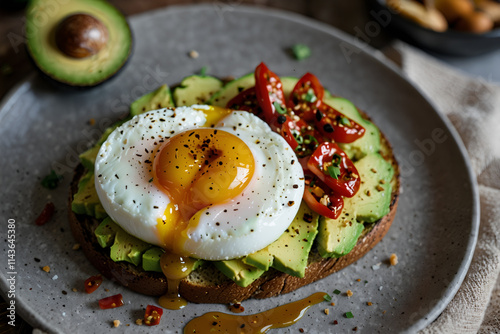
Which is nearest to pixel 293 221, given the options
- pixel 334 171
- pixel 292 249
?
pixel 292 249

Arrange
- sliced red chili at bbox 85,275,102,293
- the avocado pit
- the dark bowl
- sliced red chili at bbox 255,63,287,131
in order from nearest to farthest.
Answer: sliced red chili at bbox 85,275,102,293, sliced red chili at bbox 255,63,287,131, the avocado pit, the dark bowl

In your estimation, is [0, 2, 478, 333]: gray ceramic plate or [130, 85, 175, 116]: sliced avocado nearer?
[0, 2, 478, 333]: gray ceramic plate

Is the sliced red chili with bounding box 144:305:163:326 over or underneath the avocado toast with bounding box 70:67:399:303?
underneath

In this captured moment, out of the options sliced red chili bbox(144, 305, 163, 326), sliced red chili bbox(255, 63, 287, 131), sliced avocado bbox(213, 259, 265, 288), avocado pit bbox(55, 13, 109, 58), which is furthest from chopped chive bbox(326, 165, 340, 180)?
avocado pit bbox(55, 13, 109, 58)

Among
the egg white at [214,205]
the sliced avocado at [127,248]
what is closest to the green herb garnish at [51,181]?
the egg white at [214,205]

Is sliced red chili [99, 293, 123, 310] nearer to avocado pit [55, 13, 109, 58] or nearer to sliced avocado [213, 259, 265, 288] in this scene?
sliced avocado [213, 259, 265, 288]

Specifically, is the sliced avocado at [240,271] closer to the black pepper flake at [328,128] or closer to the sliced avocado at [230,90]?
the black pepper flake at [328,128]

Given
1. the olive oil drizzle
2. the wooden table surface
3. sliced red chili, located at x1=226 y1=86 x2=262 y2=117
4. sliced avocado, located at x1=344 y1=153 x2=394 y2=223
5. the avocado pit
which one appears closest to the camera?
the olive oil drizzle

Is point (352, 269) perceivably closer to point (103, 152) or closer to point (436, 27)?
point (103, 152)
